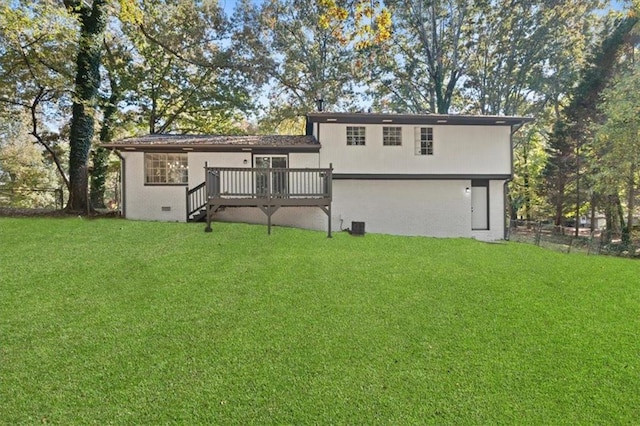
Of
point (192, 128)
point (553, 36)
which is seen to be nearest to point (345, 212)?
point (192, 128)

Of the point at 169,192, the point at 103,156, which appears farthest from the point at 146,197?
the point at 103,156

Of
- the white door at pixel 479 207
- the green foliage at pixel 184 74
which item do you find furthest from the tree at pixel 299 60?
the white door at pixel 479 207

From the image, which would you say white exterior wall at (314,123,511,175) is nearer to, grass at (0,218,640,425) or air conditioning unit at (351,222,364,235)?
air conditioning unit at (351,222,364,235)

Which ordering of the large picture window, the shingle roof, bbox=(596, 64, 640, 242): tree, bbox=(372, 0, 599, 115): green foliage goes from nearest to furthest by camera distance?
the shingle roof
the large picture window
bbox=(596, 64, 640, 242): tree
bbox=(372, 0, 599, 115): green foliage

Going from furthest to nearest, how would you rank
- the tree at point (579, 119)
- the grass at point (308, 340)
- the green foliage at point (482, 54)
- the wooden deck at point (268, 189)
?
the green foliage at point (482, 54) → the tree at point (579, 119) → the wooden deck at point (268, 189) → the grass at point (308, 340)

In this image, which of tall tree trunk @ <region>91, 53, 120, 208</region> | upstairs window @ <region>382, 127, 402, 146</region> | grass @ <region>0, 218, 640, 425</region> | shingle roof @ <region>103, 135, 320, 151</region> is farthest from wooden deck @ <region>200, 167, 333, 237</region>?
tall tree trunk @ <region>91, 53, 120, 208</region>

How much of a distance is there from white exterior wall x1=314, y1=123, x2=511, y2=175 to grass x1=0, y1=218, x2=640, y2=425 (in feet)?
20.5

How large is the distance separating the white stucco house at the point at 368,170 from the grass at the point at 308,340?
5.38 metres

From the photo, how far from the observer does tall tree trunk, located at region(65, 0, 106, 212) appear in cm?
1241

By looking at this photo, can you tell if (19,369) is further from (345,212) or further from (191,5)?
(191,5)

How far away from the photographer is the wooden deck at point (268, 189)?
10.2 metres

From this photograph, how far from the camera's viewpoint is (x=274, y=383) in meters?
3.25

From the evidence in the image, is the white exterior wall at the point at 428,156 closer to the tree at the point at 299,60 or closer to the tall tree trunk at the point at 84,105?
the tall tree trunk at the point at 84,105

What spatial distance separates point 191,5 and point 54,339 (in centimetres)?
1994
